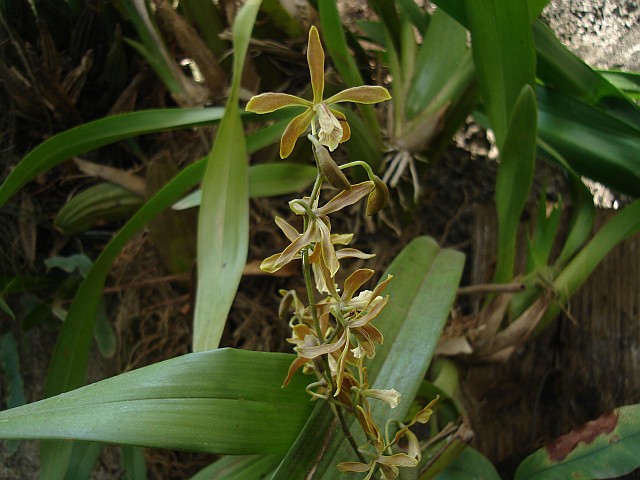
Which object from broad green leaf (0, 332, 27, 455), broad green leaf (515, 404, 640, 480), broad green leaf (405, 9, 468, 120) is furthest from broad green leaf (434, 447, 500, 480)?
broad green leaf (0, 332, 27, 455)

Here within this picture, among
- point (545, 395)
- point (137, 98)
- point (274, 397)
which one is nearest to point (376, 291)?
point (274, 397)

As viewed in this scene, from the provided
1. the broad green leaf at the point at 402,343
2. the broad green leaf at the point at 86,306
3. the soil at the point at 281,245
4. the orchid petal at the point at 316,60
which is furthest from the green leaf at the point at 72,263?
the orchid petal at the point at 316,60

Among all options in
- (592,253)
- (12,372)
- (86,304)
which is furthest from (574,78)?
(12,372)

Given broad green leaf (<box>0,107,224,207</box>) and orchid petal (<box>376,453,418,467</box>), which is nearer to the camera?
orchid petal (<box>376,453,418,467</box>)

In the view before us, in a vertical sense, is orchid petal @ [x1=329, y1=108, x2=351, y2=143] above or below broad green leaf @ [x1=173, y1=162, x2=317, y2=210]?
above

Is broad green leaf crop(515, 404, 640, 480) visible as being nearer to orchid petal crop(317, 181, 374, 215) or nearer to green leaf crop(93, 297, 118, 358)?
orchid petal crop(317, 181, 374, 215)

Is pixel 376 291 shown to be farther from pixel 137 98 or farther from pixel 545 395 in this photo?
pixel 137 98

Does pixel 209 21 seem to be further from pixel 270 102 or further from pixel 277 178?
pixel 270 102

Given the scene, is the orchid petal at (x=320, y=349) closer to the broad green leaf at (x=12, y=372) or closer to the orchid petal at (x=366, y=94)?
the orchid petal at (x=366, y=94)
